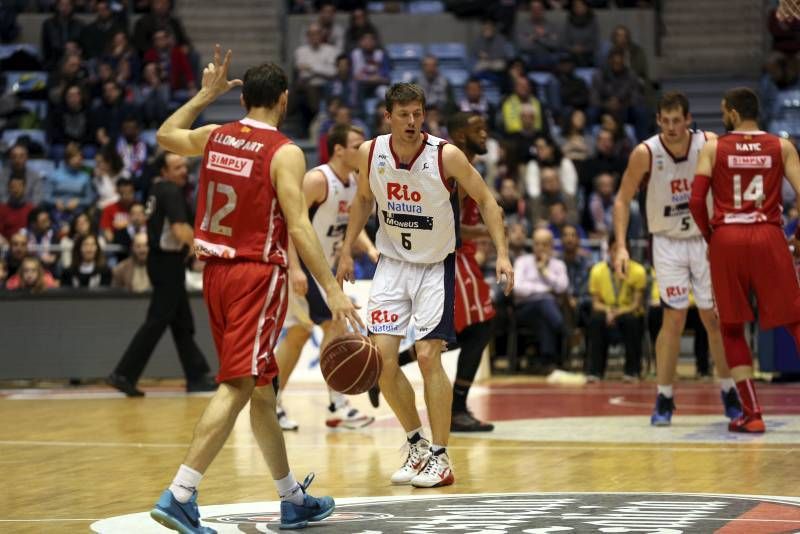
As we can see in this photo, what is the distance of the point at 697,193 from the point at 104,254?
8.81 meters

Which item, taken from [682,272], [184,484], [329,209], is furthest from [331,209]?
[184,484]

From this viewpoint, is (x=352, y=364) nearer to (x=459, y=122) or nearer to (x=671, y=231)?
(x=459, y=122)

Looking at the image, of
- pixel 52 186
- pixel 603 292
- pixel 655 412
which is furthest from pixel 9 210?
pixel 655 412

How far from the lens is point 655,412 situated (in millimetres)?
10594

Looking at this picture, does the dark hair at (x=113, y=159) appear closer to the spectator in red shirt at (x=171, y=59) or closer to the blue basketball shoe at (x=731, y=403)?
the spectator in red shirt at (x=171, y=59)

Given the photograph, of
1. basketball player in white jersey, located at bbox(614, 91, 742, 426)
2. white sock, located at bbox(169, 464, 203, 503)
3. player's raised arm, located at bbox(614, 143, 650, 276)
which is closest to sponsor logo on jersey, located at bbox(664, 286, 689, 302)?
basketball player in white jersey, located at bbox(614, 91, 742, 426)

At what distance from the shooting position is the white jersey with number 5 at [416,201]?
26.6 feet

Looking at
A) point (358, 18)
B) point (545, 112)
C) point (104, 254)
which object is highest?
point (358, 18)

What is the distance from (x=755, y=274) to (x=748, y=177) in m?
0.64

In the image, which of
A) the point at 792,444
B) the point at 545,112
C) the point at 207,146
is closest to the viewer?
the point at 207,146

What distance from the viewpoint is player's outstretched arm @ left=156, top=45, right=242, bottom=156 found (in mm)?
6727

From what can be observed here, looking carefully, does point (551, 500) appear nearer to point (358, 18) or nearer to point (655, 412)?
Answer: point (655, 412)

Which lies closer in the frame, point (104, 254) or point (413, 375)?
point (413, 375)

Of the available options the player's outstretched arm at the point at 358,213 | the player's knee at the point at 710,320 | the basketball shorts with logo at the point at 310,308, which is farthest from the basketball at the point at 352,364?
the player's knee at the point at 710,320
